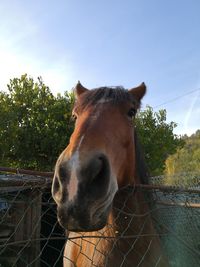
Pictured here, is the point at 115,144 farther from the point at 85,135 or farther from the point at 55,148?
the point at 55,148

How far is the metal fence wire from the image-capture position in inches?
79.7

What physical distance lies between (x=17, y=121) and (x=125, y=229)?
13211mm

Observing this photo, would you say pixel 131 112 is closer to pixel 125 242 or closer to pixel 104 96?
pixel 104 96

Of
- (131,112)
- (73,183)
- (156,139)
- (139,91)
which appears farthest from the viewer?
(156,139)

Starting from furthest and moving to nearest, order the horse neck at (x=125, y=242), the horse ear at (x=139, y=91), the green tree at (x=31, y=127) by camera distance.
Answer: the green tree at (x=31, y=127), the horse ear at (x=139, y=91), the horse neck at (x=125, y=242)

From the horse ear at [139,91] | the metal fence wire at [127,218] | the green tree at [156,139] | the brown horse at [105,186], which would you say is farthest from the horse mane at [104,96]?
the green tree at [156,139]

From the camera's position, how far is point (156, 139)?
18359mm

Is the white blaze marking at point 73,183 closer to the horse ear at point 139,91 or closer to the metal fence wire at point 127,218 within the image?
the metal fence wire at point 127,218

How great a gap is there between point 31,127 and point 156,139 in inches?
273

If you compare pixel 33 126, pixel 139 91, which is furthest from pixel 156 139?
pixel 139 91

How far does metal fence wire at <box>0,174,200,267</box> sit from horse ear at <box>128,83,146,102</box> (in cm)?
80

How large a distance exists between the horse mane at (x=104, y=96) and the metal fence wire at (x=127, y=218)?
60cm

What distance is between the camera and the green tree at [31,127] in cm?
1421

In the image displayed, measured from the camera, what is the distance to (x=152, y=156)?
56.6 feet
